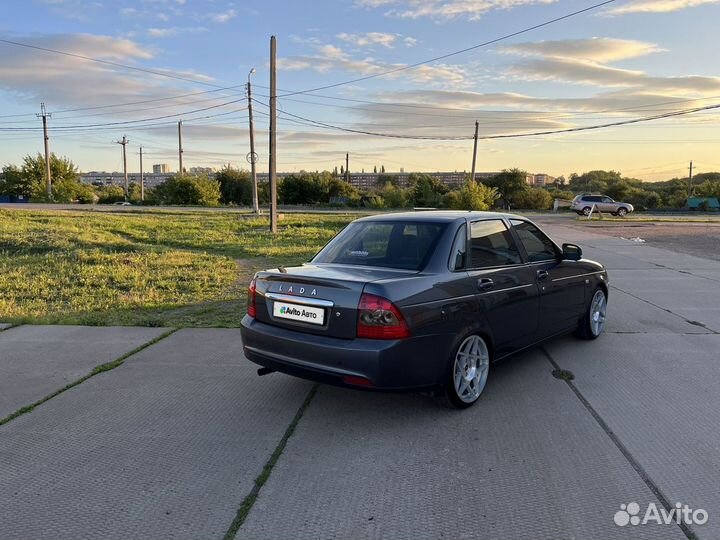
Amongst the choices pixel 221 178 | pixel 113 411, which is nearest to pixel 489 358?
pixel 113 411

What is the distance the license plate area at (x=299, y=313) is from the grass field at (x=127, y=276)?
266 centimetres

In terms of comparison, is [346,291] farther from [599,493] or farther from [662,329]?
[662,329]

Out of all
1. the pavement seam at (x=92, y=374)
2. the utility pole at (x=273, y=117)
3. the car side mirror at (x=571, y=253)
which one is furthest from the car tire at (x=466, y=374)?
the utility pole at (x=273, y=117)

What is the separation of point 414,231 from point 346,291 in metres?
1.07

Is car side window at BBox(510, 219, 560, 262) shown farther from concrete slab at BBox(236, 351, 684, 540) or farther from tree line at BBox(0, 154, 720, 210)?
tree line at BBox(0, 154, 720, 210)

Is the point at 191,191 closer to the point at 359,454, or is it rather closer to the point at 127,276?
the point at 127,276

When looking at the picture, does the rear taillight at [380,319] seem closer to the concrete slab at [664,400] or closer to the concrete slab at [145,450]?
the concrete slab at [145,450]

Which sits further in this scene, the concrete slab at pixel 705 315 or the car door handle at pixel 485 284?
the concrete slab at pixel 705 315

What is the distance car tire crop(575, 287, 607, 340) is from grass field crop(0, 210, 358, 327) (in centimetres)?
398

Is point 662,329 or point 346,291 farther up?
point 346,291

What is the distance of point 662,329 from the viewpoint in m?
6.30

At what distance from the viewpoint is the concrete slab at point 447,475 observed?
2.61m

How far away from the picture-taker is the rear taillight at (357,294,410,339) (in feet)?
11.4

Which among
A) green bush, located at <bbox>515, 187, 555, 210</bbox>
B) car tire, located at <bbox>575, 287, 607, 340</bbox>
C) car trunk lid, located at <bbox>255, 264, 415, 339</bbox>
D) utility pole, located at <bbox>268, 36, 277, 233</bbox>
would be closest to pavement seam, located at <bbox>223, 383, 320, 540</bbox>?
car trunk lid, located at <bbox>255, 264, 415, 339</bbox>
